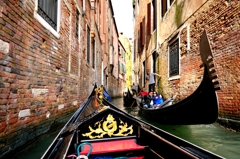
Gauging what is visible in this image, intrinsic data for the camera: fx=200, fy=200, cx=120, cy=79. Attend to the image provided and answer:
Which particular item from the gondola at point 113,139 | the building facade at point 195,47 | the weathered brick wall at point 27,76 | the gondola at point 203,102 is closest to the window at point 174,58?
the building facade at point 195,47

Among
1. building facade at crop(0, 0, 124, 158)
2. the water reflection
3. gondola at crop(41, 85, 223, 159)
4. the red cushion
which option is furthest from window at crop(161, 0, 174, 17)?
the red cushion

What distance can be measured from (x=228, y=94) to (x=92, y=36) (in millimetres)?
6106

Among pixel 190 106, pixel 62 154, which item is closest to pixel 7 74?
pixel 62 154

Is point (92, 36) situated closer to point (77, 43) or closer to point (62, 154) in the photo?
point (77, 43)

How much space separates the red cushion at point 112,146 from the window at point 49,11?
2.26 m

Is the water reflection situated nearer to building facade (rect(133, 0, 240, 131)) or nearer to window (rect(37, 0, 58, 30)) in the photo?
building facade (rect(133, 0, 240, 131))

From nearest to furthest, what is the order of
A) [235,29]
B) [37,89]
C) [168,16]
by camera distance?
[37,89] < [235,29] < [168,16]

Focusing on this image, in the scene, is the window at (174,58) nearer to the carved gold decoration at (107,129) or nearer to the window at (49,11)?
the window at (49,11)

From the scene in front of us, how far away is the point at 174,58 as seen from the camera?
5.73 m

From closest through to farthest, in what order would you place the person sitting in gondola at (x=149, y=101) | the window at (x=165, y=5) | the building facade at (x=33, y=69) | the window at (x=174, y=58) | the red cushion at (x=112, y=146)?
the red cushion at (x=112, y=146)
the building facade at (x=33, y=69)
the person sitting in gondola at (x=149, y=101)
the window at (x=174, y=58)
the window at (x=165, y=5)

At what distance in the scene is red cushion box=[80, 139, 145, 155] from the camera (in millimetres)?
1737

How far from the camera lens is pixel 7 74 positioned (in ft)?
6.61

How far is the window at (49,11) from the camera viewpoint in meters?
3.12

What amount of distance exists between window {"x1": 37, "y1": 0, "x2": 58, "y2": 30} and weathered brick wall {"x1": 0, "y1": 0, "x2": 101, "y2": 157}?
246 millimetres
